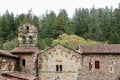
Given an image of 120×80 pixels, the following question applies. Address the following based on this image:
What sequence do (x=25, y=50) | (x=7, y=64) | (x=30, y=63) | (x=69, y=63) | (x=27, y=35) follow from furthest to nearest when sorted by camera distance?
(x=27, y=35) < (x=69, y=63) < (x=25, y=50) < (x=30, y=63) < (x=7, y=64)

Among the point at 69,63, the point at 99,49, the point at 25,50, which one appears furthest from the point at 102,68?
the point at 25,50

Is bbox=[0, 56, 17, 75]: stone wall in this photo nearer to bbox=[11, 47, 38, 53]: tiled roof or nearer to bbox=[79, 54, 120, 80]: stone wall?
bbox=[11, 47, 38, 53]: tiled roof

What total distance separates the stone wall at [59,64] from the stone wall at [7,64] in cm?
302

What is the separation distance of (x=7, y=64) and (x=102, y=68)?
10.5 m

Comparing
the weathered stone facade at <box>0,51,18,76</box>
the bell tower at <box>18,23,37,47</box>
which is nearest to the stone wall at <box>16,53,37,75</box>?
the weathered stone facade at <box>0,51,18,76</box>

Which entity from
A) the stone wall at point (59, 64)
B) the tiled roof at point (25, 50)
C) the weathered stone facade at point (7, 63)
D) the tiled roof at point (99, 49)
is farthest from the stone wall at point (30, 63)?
the tiled roof at point (99, 49)

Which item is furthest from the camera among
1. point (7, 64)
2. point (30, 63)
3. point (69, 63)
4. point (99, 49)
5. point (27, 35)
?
point (27, 35)

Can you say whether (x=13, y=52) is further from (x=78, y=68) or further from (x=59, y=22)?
(x=59, y=22)

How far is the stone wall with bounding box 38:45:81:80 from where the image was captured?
35969mm

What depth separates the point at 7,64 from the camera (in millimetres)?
32688

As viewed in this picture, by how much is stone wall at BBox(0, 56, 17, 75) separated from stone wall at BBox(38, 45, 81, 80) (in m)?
3.02

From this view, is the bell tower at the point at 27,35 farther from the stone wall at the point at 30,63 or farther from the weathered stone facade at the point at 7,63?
the weathered stone facade at the point at 7,63

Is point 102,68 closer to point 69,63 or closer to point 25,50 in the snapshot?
point 69,63

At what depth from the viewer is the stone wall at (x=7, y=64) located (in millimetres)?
31139
